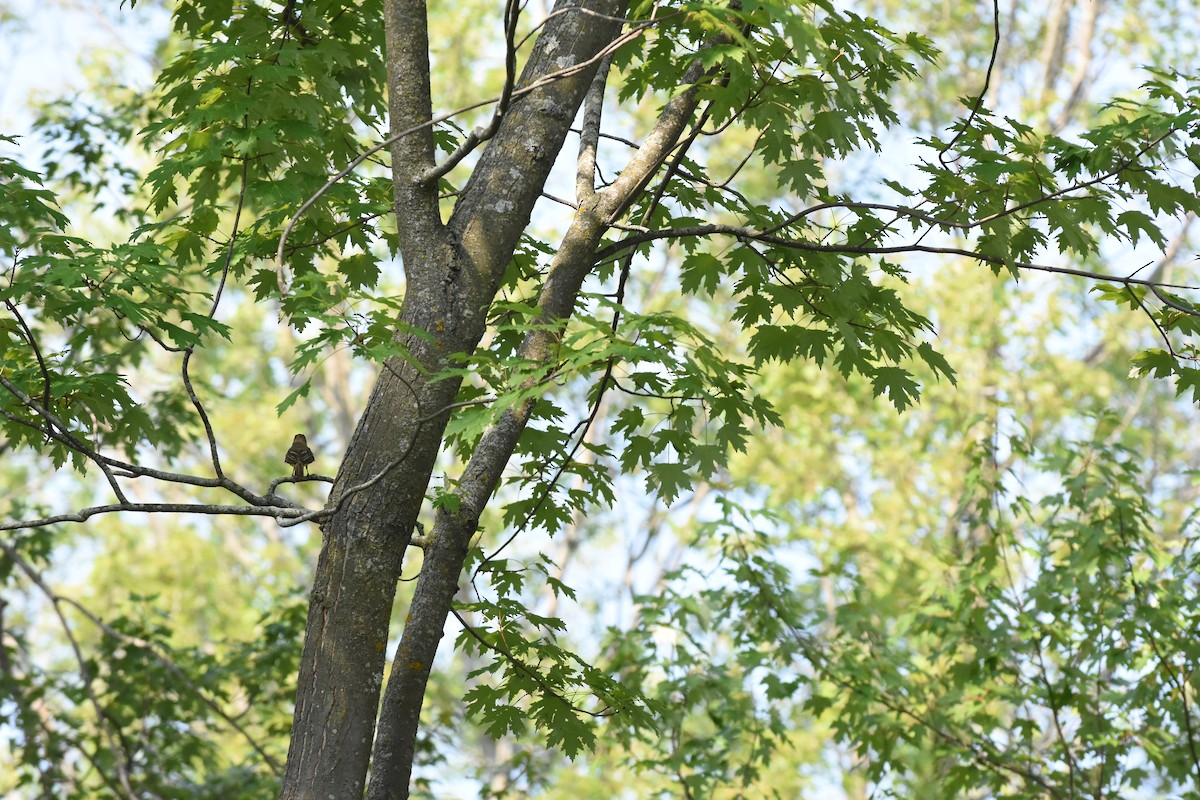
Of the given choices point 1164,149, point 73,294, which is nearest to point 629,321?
point 73,294

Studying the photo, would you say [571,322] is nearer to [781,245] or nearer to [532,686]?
[781,245]

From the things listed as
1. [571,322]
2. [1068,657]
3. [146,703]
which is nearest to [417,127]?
[571,322]

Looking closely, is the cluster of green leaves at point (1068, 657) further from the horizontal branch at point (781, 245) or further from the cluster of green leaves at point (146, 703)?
the cluster of green leaves at point (146, 703)

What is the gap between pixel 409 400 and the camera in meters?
2.92

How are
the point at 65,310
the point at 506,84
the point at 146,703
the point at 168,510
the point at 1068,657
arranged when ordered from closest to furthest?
1. the point at 168,510
2. the point at 506,84
3. the point at 65,310
4. the point at 1068,657
5. the point at 146,703

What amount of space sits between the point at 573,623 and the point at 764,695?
1587 centimetres

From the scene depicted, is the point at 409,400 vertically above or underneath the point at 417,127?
underneath

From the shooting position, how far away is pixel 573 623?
22.1m

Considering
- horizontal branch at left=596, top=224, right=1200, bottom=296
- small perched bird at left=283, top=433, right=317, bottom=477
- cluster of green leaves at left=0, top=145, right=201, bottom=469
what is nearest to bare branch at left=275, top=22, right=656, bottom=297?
cluster of green leaves at left=0, top=145, right=201, bottom=469

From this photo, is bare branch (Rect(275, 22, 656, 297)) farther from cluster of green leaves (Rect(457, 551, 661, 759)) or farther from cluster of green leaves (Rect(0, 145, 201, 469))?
cluster of green leaves (Rect(457, 551, 661, 759))

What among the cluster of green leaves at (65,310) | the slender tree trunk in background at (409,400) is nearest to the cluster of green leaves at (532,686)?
the slender tree trunk in background at (409,400)

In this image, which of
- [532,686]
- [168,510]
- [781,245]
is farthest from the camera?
[532,686]

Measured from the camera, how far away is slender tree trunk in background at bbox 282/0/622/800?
2.72 m

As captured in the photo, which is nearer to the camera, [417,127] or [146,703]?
[417,127]
